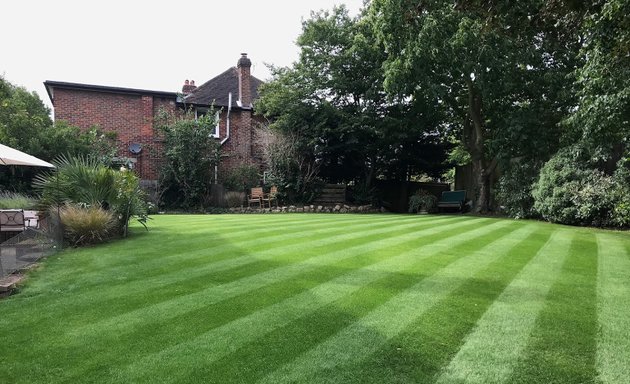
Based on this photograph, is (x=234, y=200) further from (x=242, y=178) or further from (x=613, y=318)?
(x=613, y=318)

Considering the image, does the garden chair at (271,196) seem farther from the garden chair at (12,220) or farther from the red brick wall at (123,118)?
the garden chair at (12,220)

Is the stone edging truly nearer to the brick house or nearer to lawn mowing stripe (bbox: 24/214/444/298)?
the brick house

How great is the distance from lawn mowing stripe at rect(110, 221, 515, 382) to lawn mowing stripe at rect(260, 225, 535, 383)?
1.74ft

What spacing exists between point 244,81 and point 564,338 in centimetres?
2210

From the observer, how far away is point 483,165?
62.1 feet

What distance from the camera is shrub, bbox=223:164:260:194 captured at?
20344 millimetres

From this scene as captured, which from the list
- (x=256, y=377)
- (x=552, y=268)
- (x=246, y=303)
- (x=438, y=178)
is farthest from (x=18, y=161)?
(x=438, y=178)

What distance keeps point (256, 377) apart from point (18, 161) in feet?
23.2

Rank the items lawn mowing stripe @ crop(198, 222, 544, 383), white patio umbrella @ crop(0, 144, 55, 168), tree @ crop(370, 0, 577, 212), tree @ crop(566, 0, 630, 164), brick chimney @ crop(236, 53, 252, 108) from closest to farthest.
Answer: lawn mowing stripe @ crop(198, 222, 544, 383)
tree @ crop(566, 0, 630, 164)
white patio umbrella @ crop(0, 144, 55, 168)
tree @ crop(370, 0, 577, 212)
brick chimney @ crop(236, 53, 252, 108)

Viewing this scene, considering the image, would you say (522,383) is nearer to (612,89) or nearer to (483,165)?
(612,89)

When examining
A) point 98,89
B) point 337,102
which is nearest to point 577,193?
point 337,102

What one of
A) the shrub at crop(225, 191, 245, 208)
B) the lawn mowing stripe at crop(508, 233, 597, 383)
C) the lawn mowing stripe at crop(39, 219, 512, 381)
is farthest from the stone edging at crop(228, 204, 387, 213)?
the lawn mowing stripe at crop(39, 219, 512, 381)

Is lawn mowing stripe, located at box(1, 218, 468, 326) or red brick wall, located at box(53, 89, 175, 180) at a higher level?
red brick wall, located at box(53, 89, 175, 180)

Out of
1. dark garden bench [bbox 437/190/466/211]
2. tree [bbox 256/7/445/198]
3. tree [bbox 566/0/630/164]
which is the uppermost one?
tree [bbox 256/7/445/198]
